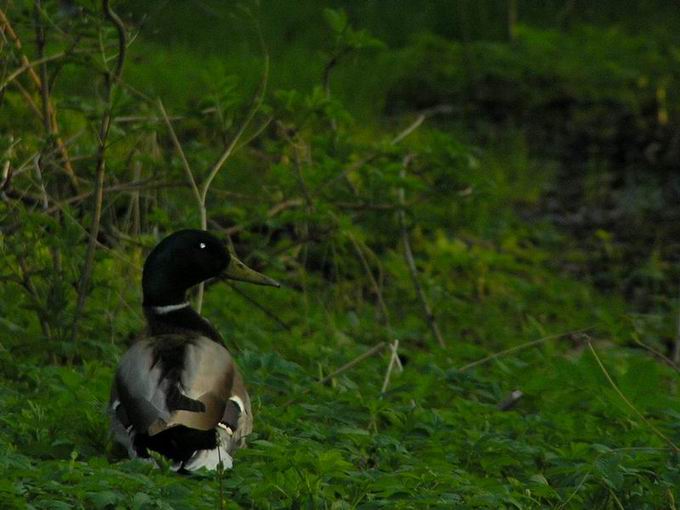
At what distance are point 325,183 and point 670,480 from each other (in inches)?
109

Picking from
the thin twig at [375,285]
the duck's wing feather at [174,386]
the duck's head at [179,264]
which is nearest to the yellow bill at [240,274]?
the duck's head at [179,264]

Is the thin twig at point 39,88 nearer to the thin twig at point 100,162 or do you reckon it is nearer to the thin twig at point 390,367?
the thin twig at point 100,162

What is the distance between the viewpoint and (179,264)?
19.5ft

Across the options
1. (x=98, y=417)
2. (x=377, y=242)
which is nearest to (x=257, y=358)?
(x=98, y=417)

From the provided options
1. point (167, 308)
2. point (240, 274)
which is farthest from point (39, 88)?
point (167, 308)

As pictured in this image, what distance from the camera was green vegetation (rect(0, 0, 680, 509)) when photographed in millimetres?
5062

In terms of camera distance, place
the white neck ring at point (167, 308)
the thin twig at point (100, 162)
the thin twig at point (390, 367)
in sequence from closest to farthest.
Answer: the white neck ring at point (167, 308) < the thin twig at point (100, 162) < the thin twig at point (390, 367)

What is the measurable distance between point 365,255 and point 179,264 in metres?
3.30

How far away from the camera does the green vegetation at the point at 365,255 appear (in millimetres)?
5062

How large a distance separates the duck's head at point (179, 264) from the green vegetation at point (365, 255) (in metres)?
0.39

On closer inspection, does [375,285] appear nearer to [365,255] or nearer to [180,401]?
[365,255]

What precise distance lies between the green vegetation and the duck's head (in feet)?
1.29

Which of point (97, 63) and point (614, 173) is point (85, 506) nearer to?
point (97, 63)

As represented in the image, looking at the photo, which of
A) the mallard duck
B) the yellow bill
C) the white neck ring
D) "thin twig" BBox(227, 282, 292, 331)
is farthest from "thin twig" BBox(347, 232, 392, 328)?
the mallard duck
